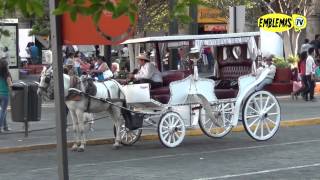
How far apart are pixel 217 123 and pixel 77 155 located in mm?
2959

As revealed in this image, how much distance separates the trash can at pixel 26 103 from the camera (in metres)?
13.9

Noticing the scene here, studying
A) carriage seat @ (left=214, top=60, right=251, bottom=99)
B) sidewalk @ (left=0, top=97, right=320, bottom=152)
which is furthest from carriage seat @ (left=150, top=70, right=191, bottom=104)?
sidewalk @ (left=0, top=97, right=320, bottom=152)

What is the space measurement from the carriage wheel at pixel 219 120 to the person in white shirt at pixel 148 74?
3.59 feet

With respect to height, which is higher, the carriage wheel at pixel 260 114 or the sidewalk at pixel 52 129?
the carriage wheel at pixel 260 114

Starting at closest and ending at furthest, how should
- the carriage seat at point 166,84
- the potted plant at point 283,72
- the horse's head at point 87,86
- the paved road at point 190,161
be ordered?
the paved road at point 190,161 < the horse's head at point 87,86 < the carriage seat at point 166,84 < the potted plant at point 283,72

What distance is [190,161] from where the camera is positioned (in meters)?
10.9

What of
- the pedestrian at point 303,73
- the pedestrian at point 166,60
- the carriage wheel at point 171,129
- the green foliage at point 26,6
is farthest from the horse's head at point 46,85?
the pedestrian at point 303,73

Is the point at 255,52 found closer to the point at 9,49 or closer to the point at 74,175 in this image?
the point at 74,175

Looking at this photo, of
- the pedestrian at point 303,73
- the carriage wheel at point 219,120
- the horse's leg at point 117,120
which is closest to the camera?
the horse's leg at point 117,120

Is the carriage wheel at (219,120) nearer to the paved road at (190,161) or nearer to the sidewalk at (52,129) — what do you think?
the paved road at (190,161)

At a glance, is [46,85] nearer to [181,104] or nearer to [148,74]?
[148,74]

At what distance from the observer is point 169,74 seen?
1337cm

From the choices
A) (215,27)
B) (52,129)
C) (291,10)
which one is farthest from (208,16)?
(52,129)

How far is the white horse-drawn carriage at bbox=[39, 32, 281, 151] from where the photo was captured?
40.2 feet
